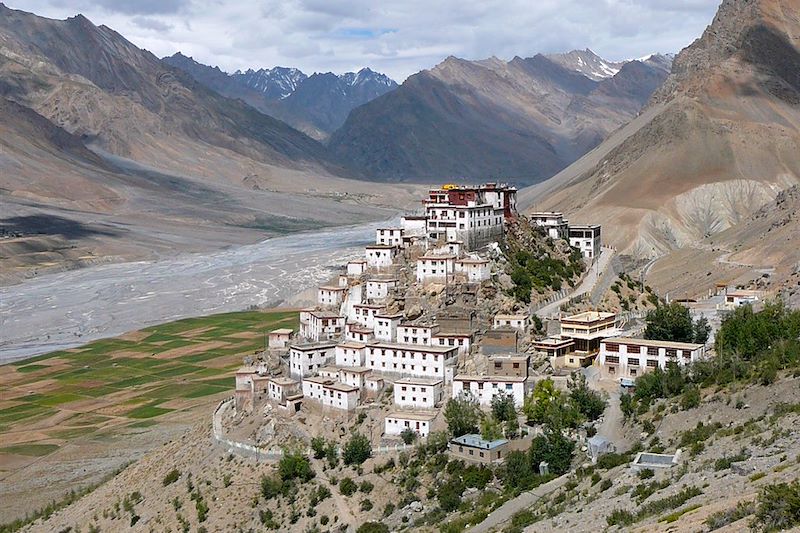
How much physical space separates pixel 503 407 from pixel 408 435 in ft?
16.2

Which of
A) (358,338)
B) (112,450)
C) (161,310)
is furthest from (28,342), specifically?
(358,338)

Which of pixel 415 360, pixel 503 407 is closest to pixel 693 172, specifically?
pixel 415 360

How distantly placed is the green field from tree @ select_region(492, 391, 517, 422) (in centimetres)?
3655

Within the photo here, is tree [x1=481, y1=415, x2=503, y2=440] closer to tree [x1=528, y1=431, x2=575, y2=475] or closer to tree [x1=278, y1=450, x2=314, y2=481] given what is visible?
tree [x1=528, y1=431, x2=575, y2=475]

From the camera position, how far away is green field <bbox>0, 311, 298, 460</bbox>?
82688mm

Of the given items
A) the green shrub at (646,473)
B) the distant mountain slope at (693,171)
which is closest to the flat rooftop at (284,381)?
the green shrub at (646,473)

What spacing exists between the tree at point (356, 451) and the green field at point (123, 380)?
31.9 meters

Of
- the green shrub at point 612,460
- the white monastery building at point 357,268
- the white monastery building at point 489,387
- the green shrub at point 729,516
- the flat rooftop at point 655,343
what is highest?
the white monastery building at point 357,268

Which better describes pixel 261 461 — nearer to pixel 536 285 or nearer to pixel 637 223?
pixel 536 285

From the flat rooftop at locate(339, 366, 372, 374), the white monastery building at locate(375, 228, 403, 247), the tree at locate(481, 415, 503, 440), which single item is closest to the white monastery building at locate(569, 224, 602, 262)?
the white monastery building at locate(375, 228, 403, 247)

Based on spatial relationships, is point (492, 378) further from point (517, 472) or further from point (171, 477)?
point (171, 477)

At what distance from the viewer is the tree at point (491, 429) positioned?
49.5m

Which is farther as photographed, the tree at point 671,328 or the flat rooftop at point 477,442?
the tree at point 671,328

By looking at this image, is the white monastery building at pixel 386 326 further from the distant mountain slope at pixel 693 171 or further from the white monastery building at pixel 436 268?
the distant mountain slope at pixel 693 171
